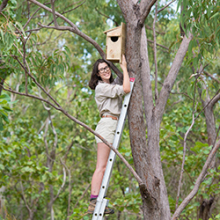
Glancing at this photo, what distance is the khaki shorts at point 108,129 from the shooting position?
251 cm

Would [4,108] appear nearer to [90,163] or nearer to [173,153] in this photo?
[173,153]

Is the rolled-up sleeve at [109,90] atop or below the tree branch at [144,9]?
below

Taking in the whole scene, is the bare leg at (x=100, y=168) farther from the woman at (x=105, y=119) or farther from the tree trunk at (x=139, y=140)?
the tree trunk at (x=139, y=140)

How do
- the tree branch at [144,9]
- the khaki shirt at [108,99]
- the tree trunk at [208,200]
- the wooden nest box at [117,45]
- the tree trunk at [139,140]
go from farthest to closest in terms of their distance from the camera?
the tree trunk at [208,200] → the khaki shirt at [108,99] → the wooden nest box at [117,45] → the tree branch at [144,9] → the tree trunk at [139,140]

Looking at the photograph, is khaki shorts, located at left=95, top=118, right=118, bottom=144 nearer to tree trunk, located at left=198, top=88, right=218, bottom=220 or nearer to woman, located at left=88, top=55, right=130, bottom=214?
woman, located at left=88, top=55, right=130, bottom=214

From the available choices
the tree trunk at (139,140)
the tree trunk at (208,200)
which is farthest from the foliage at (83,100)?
the tree trunk at (139,140)

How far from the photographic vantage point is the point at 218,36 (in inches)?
96.2

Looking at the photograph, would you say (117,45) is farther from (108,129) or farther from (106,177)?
(106,177)

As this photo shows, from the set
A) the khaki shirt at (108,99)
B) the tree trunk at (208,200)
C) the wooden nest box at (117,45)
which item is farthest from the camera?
the tree trunk at (208,200)

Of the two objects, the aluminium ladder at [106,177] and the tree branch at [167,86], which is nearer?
the aluminium ladder at [106,177]

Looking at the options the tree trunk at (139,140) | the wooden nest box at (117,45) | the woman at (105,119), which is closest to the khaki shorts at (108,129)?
the woman at (105,119)

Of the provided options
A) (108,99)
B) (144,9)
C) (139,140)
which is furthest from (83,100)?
(139,140)

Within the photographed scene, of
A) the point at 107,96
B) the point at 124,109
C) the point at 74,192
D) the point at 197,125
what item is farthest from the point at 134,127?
the point at 74,192

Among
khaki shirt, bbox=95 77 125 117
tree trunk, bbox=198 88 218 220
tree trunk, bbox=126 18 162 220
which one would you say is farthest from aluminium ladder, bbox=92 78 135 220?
tree trunk, bbox=198 88 218 220
